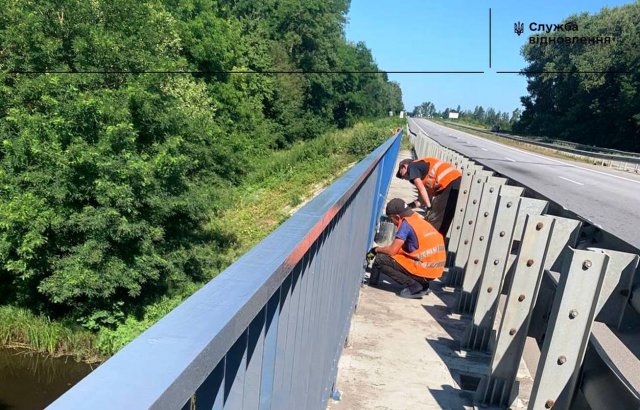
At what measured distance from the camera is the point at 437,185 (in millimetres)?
7672

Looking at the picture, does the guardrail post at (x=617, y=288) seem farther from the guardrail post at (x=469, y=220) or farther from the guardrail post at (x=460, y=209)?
the guardrail post at (x=460, y=209)

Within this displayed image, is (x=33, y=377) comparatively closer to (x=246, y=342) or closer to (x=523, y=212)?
(x=523, y=212)

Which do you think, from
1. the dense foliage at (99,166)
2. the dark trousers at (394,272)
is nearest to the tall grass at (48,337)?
the dense foliage at (99,166)

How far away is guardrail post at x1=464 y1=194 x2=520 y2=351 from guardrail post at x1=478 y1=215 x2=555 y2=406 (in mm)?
887

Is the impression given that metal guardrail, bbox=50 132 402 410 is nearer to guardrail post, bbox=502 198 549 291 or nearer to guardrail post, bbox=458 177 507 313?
guardrail post, bbox=502 198 549 291

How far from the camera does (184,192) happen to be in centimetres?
1581

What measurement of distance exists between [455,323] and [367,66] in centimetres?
10497

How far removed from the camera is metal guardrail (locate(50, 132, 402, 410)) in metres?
0.71

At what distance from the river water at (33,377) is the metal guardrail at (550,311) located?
10.3 meters

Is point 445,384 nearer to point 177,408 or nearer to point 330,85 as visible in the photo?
point 177,408

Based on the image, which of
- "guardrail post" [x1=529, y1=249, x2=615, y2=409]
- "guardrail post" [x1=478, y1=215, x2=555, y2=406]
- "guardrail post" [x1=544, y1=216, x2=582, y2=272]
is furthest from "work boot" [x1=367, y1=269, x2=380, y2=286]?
Result: "guardrail post" [x1=529, y1=249, x2=615, y2=409]

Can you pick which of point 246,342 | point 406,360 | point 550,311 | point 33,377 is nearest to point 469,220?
point 406,360

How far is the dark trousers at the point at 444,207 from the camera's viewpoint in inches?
303

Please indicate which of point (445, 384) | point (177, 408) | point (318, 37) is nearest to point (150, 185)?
point (445, 384)
